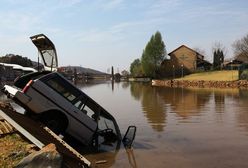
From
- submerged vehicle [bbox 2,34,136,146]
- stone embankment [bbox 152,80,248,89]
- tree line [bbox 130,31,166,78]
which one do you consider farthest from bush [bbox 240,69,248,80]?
submerged vehicle [bbox 2,34,136,146]

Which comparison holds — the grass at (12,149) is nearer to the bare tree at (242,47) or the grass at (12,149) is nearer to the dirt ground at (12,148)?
the dirt ground at (12,148)

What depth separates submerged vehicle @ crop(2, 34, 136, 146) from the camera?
11195 millimetres

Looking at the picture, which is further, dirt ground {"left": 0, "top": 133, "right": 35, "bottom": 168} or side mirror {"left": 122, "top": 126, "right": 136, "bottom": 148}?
side mirror {"left": 122, "top": 126, "right": 136, "bottom": 148}

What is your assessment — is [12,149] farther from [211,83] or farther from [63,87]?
[211,83]

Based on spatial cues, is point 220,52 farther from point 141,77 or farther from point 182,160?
point 182,160

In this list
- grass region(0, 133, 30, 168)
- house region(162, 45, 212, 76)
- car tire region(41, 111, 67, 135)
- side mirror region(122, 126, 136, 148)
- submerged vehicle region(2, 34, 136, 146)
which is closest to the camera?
grass region(0, 133, 30, 168)

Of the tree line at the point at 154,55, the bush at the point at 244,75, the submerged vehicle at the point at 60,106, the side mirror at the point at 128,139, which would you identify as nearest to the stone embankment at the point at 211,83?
the bush at the point at 244,75

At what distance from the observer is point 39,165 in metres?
7.74

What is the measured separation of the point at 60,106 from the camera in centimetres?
1153

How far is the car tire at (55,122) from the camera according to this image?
1180cm

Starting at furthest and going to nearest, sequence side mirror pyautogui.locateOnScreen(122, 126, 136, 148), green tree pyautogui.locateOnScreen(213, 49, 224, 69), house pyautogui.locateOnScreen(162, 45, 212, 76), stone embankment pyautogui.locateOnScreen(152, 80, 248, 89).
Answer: green tree pyautogui.locateOnScreen(213, 49, 224, 69) < house pyautogui.locateOnScreen(162, 45, 212, 76) < stone embankment pyautogui.locateOnScreen(152, 80, 248, 89) < side mirror pyautogui.locateOnScreen(122, 126, 136, 148)

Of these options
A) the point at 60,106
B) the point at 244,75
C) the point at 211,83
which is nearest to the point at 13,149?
the point at 60,106

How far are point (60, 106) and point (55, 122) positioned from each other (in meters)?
0.61

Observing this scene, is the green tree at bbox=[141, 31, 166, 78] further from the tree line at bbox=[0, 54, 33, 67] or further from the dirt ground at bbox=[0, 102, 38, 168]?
the dirt ground at bbox=[0, 102, 38, 168]
